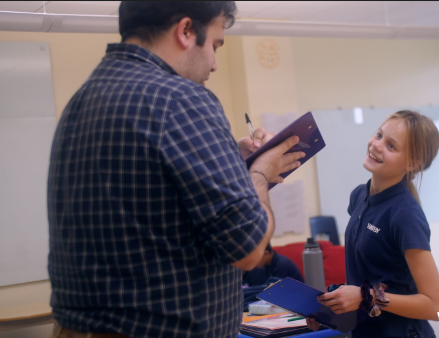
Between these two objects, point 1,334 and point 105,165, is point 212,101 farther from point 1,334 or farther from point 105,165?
point 1,334

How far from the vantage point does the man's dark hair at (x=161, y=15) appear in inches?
37.3

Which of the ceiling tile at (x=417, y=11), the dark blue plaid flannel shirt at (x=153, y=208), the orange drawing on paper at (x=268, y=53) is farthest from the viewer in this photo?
the orange drawing on paper at (x=268, y=53)

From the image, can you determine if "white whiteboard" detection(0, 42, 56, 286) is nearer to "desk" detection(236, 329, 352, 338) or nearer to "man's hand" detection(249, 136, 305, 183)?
"desk" detection(236, 329, 352, 338)

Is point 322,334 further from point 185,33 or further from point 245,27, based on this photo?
point 245,27

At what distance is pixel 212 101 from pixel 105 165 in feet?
0.77

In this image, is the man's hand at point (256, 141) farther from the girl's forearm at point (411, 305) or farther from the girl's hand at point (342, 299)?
the girl's forearm at point (411, 305)

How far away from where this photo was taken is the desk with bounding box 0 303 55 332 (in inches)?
114

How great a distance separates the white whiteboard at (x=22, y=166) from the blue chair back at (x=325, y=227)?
2.57 m

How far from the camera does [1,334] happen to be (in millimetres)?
2996


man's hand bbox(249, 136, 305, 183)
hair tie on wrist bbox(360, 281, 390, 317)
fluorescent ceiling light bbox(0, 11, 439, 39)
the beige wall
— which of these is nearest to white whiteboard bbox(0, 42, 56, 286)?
the beige wall

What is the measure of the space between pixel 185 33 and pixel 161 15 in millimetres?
60

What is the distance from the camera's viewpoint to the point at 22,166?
3.47m

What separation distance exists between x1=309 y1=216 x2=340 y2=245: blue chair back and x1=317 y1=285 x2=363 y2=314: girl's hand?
3.40 meters

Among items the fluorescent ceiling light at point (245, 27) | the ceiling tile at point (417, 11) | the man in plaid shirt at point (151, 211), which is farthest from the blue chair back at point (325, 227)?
the man in plaid shirt at point (151, 211)
